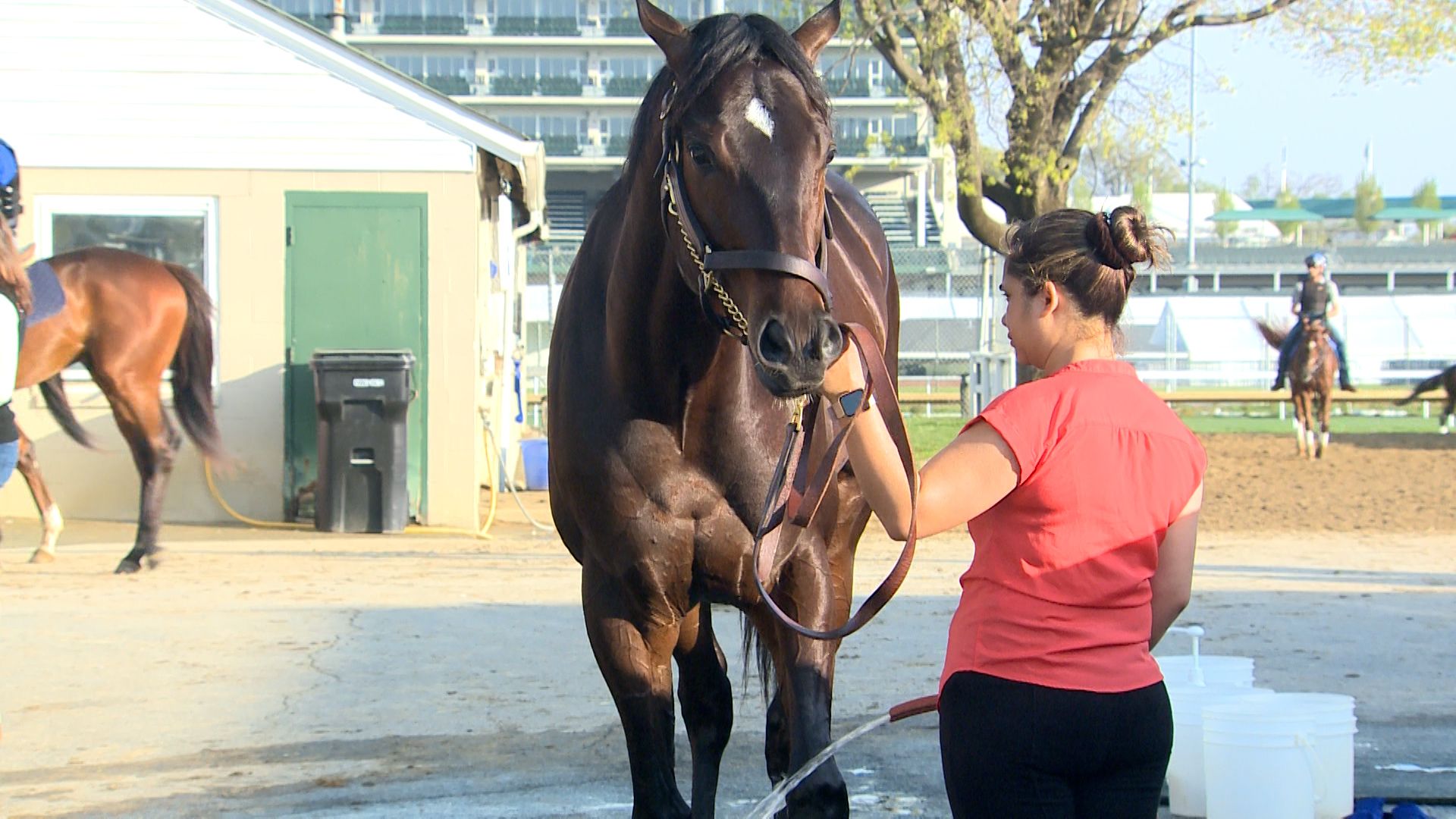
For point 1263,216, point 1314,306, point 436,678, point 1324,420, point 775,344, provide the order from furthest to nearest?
1. point 1263,216
2. point 1314,306
3. point 1324,420
4. point 436,678
5. point 775,344

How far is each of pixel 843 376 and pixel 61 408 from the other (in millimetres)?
9830

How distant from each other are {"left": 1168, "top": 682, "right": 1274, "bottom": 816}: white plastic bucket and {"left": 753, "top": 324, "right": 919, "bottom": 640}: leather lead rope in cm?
205

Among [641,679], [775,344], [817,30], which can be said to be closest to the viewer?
[775,344]

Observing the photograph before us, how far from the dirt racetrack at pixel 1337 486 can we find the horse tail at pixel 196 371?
8.20 m

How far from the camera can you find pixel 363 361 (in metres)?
12.2

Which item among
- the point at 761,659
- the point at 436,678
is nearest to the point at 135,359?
the point at 436,678

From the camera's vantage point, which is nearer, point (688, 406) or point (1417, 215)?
point (688, 406)

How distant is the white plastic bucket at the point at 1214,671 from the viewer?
17.2 ft

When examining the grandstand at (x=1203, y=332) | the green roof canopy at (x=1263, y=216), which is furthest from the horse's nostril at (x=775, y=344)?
the green roof canopy at (x=1263, y=216)

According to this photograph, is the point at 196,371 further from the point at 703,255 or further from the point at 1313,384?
the point at 1313,384

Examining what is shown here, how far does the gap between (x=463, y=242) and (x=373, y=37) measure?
6928 cm

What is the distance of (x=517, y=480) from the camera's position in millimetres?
16438

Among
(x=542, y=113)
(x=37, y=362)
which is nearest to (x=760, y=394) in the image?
(x=37, y=362)

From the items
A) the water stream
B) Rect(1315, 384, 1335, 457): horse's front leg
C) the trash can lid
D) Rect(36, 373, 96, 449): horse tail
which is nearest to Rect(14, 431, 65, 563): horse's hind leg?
Rect(36, 373, 96, 449): horse tail
